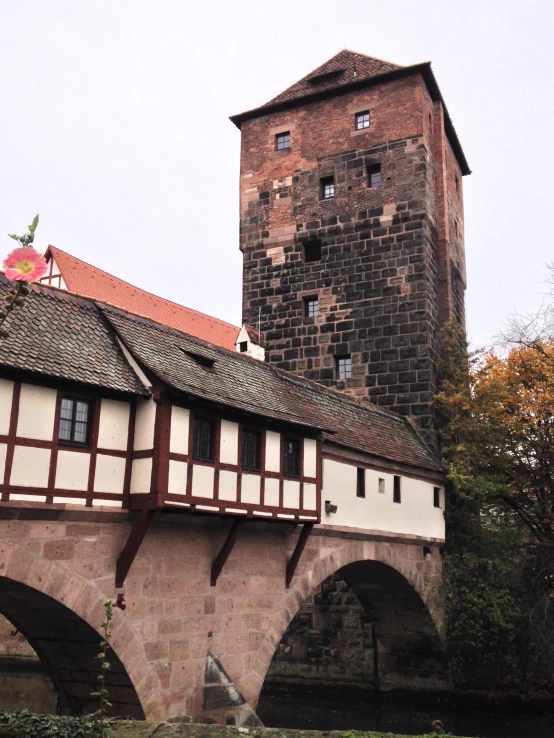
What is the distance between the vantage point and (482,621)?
62.2 ft

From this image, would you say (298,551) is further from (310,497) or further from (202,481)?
(202,481)

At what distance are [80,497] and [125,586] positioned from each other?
5.25 ft

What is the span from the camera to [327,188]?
24484mm

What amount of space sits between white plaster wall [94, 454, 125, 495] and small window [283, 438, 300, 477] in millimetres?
3605

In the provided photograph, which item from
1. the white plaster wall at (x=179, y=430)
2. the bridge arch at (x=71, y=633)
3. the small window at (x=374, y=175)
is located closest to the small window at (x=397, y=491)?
the white plaster wall at (x=179, y=430)

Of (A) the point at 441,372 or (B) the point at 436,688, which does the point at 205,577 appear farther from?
(A) the point at 441,372

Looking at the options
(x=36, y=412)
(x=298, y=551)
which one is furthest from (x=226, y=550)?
(x=36, y=412)

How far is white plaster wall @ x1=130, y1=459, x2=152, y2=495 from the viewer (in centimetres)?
1084

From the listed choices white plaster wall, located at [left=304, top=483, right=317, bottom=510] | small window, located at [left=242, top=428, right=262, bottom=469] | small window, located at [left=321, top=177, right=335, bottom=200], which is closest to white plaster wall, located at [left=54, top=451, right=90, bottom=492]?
small window, located at [left=242, top=428, right=262, bottom=469]

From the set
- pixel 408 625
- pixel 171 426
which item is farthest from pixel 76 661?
pixel 408 625

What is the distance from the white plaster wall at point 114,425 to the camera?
10.8m

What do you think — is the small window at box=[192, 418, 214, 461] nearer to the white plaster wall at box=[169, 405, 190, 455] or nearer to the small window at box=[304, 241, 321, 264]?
the white plaster wall at box=[169, 405, 190, 455]

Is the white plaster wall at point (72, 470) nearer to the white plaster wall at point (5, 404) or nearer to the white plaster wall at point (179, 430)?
the white plaster wall at point (5, 404)

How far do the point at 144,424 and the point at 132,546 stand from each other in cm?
174
